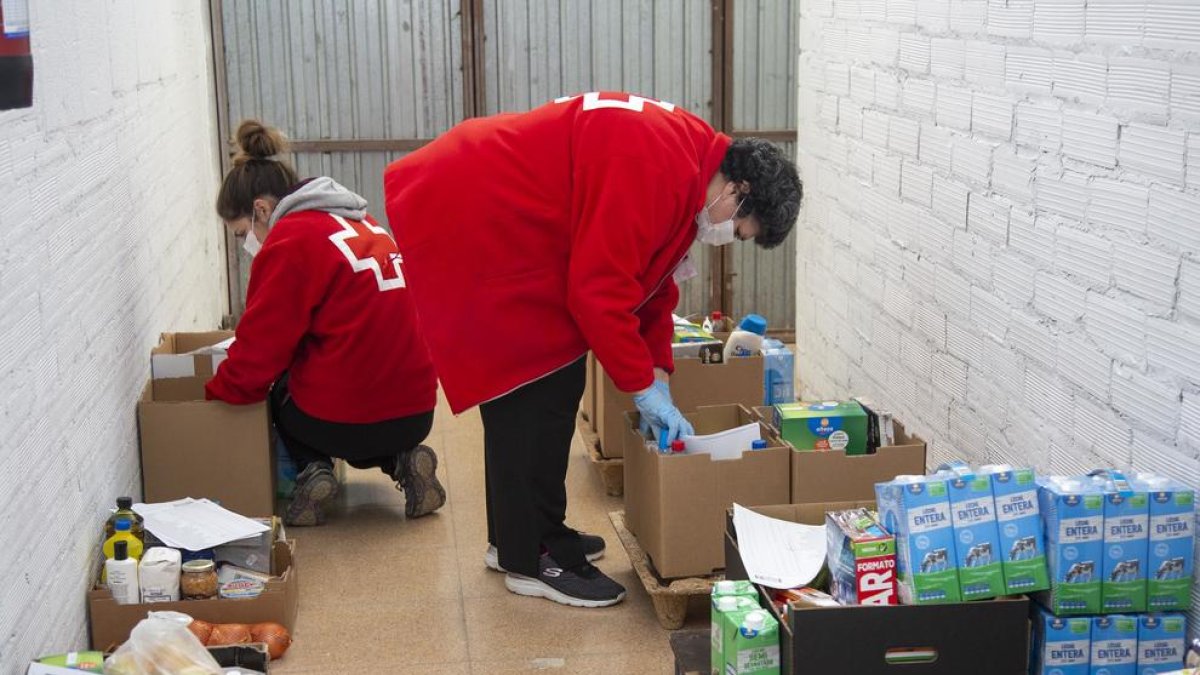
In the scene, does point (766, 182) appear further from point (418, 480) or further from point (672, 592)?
point (418, 480)

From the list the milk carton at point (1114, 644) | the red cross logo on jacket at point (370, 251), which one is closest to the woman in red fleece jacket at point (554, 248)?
the red cross logo on jacket at point (370, 251)

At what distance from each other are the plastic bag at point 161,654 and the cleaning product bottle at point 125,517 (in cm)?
71

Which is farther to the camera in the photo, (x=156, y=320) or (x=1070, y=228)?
(x=156, y=320)

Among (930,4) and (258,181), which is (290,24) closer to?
(258,181)

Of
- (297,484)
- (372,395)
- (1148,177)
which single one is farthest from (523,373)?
(1148,177)

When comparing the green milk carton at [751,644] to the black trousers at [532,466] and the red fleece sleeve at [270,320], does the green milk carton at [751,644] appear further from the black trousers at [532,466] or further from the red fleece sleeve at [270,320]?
the red fleece sleeve at [270,320]

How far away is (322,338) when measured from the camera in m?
3.98

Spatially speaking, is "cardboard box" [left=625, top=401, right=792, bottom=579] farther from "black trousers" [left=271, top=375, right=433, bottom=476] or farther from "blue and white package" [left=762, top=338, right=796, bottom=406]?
"black trousers" [left=271, top=375, right=433, bottom=476]

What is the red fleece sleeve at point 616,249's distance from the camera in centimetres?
305

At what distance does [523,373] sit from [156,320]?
1495 mm

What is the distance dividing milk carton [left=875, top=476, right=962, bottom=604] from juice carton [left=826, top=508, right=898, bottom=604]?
2 centimetres

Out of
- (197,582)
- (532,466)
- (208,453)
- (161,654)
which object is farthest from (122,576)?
(532,466)

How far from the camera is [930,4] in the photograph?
12.4ft

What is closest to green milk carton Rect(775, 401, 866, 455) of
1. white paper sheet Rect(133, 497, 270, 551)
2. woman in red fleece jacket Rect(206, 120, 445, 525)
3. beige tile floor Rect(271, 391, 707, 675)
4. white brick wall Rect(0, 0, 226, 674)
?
beige tile floor Rect(271, 391, 707, 675)
